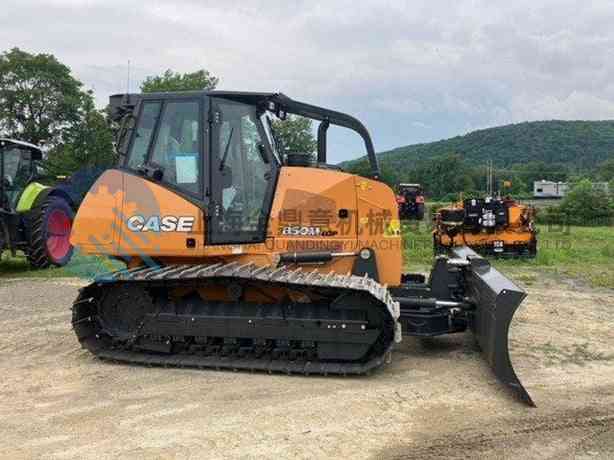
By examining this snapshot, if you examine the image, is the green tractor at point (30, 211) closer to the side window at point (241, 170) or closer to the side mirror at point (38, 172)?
the side mirror at point (38, 172)

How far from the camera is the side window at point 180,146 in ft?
19.7

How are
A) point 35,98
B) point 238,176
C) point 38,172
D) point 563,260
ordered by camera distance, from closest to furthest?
point 238,176 < point 38,172 < point 563,260 < point 35,98

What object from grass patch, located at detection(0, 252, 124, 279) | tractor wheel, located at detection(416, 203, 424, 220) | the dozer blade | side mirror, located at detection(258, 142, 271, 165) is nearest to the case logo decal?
side mirror, located at detection(258, 142, 271, 165)

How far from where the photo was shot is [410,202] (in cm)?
2950

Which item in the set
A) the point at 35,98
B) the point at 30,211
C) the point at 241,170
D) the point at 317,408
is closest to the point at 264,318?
the point at 317,408

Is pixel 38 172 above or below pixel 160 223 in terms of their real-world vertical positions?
above

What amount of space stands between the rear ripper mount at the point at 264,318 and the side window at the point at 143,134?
1086 millimetres

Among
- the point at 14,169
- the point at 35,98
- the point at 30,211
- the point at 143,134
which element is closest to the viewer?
the point at 143,134

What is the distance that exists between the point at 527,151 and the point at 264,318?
92.3m

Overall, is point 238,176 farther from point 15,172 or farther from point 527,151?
point 527,151

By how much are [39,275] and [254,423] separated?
958 cm

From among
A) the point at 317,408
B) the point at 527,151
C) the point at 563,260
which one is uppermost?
the point at 527,151

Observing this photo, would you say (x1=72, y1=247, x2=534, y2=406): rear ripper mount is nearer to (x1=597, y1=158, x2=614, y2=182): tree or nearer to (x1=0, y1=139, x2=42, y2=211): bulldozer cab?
(x1=0, y1=139, x2=42, y2=211): bulldozer cab

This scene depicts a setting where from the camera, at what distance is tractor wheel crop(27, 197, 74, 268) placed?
1238 centimetres
